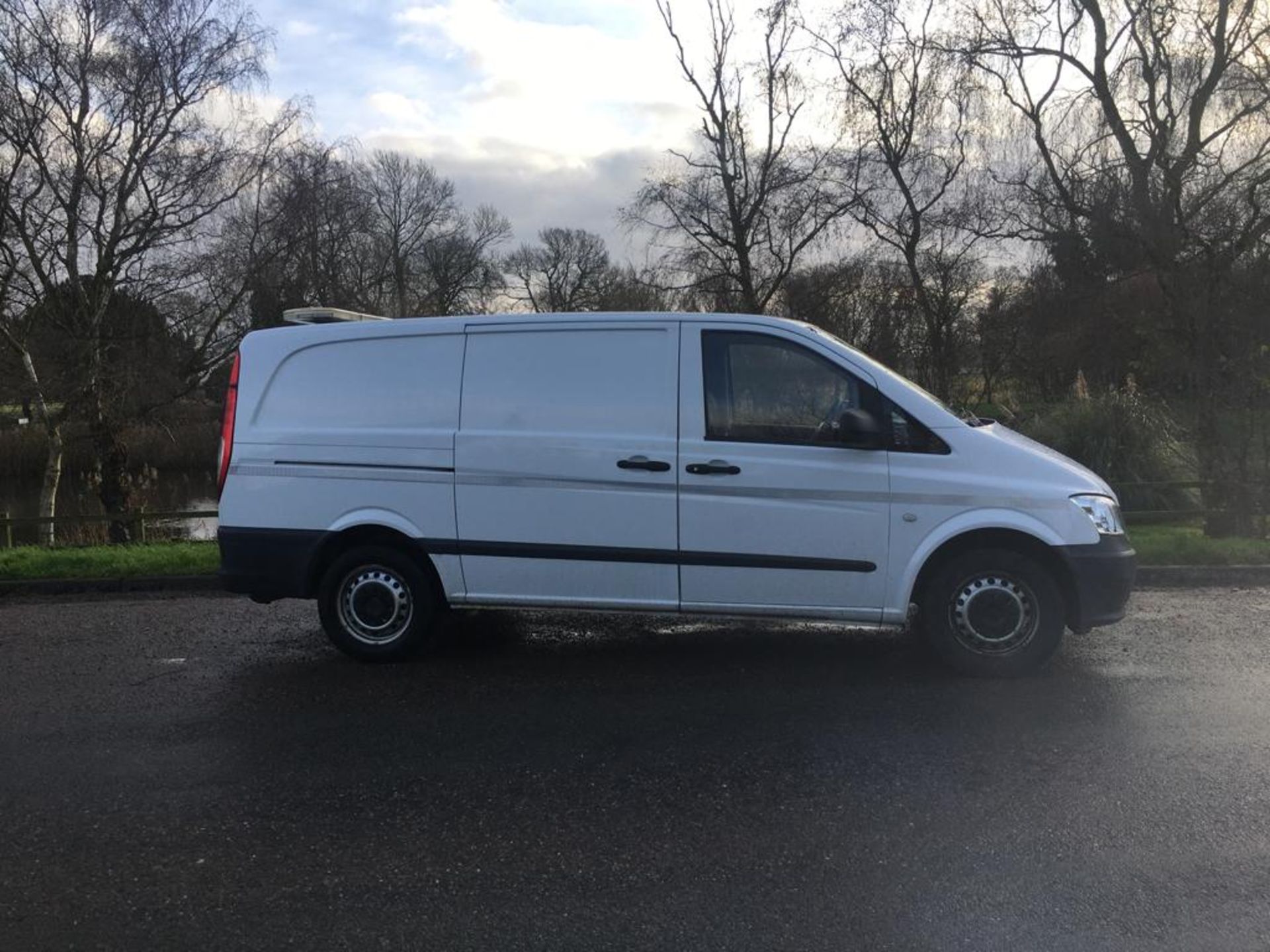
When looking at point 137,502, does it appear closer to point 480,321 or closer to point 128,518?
point 128,518

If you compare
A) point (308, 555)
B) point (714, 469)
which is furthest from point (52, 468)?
point (714, 469)

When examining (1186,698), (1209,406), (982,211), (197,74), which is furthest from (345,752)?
(197,74)

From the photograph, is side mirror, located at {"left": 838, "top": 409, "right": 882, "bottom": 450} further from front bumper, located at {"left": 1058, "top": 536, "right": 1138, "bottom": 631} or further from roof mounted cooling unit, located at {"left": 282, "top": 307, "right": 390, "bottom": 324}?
roof mounted cooling unit, located at {"left": 282, "top": 307, "right": 390, "bottom": 324}

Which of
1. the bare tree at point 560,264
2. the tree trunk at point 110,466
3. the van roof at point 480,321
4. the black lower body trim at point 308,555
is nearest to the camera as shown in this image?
the black lower body trim at point 308,555

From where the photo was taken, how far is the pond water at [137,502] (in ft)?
60.4

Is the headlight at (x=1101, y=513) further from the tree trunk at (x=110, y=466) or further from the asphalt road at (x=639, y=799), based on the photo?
the tree trunk at (x=110, y=466)

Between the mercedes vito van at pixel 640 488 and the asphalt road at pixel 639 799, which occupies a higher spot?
the mercedes vito van at pixel 640 488

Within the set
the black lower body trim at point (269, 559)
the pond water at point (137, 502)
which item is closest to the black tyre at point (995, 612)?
the black lower body trim at point (269, 559)

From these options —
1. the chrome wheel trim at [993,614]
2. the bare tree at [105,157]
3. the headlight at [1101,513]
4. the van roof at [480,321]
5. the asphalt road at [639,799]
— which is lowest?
the asphalt road at [639,799]

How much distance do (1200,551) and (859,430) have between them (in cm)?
576

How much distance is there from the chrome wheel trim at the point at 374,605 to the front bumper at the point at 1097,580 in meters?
3.91

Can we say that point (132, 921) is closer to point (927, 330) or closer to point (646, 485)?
point (646, 485)

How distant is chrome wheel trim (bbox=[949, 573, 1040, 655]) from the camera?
552cm

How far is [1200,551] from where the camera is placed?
30.5ft
